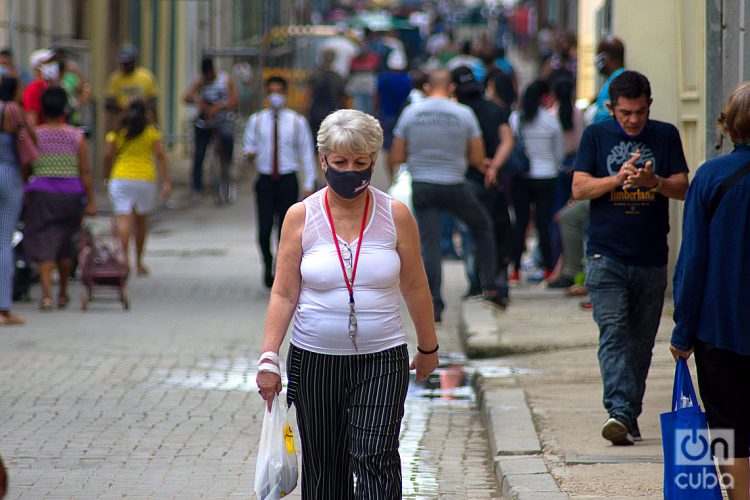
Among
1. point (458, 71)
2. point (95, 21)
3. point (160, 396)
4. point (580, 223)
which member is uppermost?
point (95, 21)

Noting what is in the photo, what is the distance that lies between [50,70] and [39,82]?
0.42m

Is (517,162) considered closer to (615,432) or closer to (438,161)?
(438,161)

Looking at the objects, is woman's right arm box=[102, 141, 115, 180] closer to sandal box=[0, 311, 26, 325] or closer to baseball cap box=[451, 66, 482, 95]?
sandal box=[0, 311, 26, 325]

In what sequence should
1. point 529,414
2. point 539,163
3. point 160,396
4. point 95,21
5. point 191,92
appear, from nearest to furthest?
point 529,414
point 160,396
point 539,163
point 191,92
point 95,21

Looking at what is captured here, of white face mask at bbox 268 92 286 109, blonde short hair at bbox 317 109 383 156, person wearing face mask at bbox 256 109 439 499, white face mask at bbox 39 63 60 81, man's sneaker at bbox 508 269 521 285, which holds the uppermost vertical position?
white face mask at bbox 39 63 60 81

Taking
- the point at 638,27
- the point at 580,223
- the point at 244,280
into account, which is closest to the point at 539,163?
the point at 580,223

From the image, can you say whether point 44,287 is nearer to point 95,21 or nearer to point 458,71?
point 458,71

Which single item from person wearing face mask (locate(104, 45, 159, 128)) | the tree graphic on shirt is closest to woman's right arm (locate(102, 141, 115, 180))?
person wearing face mask (locate(104, 45, 159, 128))

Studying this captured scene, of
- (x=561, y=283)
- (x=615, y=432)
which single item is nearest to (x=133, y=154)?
A: (x=561, y=283)

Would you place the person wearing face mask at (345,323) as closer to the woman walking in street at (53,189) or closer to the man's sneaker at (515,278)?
the woman walking in street at (53,189)

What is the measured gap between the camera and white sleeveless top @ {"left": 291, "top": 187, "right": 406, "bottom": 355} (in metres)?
5.21

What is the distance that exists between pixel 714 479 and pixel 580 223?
25.3 feet

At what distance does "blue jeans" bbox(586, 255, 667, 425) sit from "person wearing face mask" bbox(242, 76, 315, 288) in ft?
23.5

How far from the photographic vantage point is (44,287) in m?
13.1
